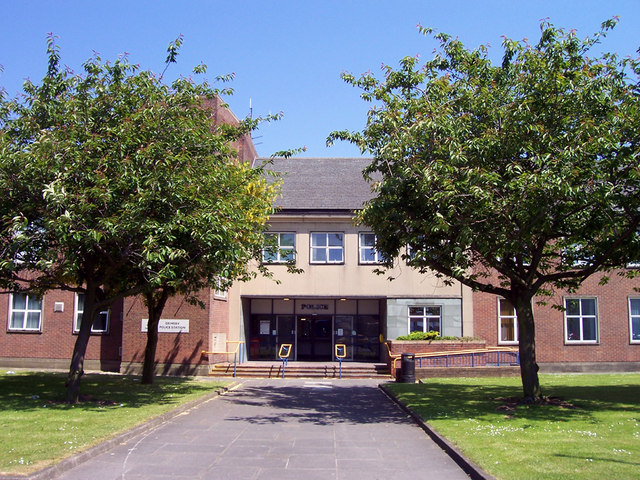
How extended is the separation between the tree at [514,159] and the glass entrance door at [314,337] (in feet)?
48.4

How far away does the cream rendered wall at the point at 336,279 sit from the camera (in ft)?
88.0

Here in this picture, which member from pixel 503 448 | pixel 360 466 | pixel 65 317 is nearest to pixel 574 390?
pixel 503 448

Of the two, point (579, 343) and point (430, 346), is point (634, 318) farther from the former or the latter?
point (430, 346)

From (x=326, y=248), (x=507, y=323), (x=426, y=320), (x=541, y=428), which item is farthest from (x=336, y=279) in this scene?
(x=541, y=428)

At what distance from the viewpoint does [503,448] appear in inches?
352

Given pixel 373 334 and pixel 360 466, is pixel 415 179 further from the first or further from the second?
pixel 373 334

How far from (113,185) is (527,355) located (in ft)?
32.7

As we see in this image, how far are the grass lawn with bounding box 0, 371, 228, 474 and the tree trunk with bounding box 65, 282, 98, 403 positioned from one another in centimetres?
35

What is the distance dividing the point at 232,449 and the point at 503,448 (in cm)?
411

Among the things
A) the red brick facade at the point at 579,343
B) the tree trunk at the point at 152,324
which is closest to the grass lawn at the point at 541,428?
the red brick facade at the point at 579,343

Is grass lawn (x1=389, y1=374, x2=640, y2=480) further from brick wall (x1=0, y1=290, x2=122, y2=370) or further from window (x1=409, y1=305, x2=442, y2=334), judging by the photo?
brick wall (x1=0, y1=290, x2=122, y2=370)

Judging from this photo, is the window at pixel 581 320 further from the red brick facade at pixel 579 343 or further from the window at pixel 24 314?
the window at pixel 24 314

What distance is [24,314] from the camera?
26484mm

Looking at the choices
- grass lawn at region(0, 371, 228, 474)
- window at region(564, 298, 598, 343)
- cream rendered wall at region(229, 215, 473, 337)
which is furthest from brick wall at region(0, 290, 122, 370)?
window at region(564, 298, 598, 343)
